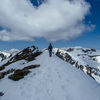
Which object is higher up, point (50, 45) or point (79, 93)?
point (50, 45)

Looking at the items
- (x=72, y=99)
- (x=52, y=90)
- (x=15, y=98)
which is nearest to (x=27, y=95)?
(x=15, y=98)

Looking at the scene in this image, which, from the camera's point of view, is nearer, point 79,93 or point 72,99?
point 72,99

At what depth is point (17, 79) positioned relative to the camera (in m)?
9.11

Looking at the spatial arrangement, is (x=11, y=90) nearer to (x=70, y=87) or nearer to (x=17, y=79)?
(x=17, y=79)

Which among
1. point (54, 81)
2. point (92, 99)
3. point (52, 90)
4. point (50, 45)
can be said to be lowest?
point (92, 99)

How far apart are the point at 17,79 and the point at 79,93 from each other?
22.7 feet

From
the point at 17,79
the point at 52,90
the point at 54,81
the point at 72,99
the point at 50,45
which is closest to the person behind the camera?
the point at 72,99

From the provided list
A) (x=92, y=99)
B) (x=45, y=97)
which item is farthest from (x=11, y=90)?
(x=92, y=99)

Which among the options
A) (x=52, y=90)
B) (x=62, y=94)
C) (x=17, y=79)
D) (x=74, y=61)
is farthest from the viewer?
(x=74, y=61)

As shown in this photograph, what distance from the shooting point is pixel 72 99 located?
5.85 m

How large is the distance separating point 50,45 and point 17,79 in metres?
13.5

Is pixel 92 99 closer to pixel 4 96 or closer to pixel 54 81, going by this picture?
pixel 54 81

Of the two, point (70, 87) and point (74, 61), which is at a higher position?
point (74, 61)

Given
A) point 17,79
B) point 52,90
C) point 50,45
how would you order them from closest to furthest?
point 52,90, point 17,79, point 50,45
